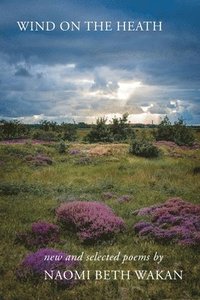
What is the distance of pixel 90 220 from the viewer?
12344 mm

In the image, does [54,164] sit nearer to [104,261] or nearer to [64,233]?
[64,233]

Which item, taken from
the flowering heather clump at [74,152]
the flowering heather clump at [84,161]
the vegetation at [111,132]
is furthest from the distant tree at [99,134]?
the flowering heather clump at [84,161]

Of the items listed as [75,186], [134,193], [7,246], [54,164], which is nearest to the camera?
[7,246]

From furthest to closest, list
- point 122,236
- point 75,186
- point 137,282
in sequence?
point 75,186, point 122,236, point 137,282

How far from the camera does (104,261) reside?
1030 centimetres

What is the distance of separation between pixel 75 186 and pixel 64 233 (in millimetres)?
7063

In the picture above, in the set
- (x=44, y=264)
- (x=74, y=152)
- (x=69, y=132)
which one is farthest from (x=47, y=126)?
(x=44, y=264)

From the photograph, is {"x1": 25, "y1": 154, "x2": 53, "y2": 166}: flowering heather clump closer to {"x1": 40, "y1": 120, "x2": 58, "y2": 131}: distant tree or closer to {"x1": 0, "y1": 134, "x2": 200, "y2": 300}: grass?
{"x1": 0, "y1": 134, "x2": 200, "y2": 300}: grass

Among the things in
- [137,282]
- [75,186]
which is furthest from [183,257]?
[75,186]

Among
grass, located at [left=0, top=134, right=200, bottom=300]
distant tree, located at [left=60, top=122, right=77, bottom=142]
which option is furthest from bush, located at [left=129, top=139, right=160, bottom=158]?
distant tree, located at [left=60, top=122, right=77, bottom=142]

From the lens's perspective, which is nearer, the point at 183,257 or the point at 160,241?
the point at 183,257

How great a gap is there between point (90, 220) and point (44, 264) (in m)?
3.03

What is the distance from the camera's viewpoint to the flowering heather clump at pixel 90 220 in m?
11.8

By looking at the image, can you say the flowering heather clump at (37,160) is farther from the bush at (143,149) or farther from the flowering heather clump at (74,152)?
the bush at (143,149)
